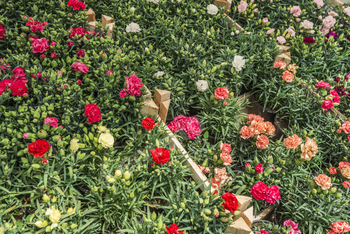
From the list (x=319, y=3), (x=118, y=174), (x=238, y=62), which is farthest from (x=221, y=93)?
(x=319, y=3)

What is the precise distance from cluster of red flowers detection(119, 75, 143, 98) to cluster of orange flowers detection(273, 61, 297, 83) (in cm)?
147

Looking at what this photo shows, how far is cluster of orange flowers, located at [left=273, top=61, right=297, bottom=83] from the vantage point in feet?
8.14

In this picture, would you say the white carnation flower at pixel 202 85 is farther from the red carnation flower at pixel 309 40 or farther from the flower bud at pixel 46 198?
the flower bud at pixel 46 198

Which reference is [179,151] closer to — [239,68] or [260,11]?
[239,68]

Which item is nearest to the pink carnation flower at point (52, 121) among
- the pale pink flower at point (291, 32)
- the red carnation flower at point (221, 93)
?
the red carnation flower at point (221, 93)

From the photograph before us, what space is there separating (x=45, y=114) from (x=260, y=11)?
2732 mm

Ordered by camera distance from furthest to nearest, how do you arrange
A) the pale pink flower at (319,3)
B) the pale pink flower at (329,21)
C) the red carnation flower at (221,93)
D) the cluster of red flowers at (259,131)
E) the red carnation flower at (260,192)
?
the pale pink flower at (319,3) < the pale pink flower at (329,21) < the red carnation flower at (221,93) < the cluster of red flowers at (259,131) < the red carnation flower at (260,192)

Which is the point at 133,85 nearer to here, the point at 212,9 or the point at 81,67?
the point at 81,67

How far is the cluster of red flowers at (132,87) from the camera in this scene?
6.22 feet

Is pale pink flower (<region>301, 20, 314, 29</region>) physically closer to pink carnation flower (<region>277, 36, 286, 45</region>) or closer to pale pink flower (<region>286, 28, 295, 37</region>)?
pale pink flower (<region>286, 28, 295, 37</region>)

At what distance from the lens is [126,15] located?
2.72 m

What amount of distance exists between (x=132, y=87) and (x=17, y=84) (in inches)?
30.5

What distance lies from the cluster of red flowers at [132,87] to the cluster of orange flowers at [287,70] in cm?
147

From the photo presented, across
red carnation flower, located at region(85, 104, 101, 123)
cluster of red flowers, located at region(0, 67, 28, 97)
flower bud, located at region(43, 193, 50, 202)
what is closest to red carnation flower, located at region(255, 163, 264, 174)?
red carnation flower, located at region(85, 104, 101, 123)
